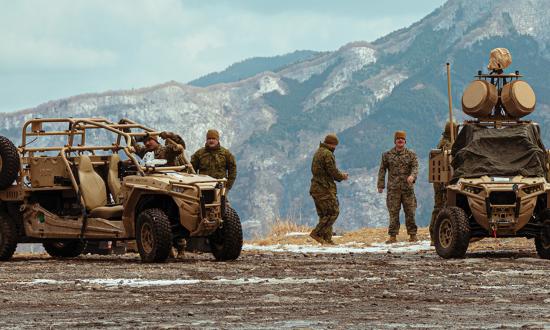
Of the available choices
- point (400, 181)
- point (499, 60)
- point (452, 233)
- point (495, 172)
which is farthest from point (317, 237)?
point (452, 233)

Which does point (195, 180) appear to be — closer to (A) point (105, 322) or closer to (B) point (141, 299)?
(B) point (141, 299)

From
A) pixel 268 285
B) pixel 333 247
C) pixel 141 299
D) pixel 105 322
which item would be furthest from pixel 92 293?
pixel 333 247

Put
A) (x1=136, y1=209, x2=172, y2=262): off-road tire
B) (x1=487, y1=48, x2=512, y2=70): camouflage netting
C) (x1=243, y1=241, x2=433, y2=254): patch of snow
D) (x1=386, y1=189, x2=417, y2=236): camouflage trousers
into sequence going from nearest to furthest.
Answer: (x1=136, y1=209, x2=172, y2=262): off-road tire < (x1=487, y1=48, x2=512, y2=70): camouflage netting < (x1=243, y1=241, x2=433, y2=254): patch of snow < (x1=386, y1=189, x2=417, y2=236): camouflage trousers

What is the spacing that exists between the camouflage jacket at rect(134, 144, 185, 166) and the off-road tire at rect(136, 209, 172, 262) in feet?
5.73

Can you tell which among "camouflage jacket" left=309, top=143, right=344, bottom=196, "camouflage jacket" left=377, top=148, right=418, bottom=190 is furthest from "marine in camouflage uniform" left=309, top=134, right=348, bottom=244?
"camouflage jacket" left=377, top=148, right=418, bottom=190

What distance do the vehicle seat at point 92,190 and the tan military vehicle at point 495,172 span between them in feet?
15.5

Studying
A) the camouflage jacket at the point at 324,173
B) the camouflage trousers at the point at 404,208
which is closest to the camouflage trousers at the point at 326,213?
the camouflage jacket at the point at 324,173

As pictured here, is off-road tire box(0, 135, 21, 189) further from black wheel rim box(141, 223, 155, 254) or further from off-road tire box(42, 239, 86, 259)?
black wheel rim box(141, 223, 155, 254)

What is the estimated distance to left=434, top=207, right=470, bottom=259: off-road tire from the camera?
19875 millimetres

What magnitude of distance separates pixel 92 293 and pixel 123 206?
567 cm

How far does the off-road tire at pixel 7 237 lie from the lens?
21.2m

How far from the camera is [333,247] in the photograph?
24484mm

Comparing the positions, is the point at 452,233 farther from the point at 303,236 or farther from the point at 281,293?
the point at 303,236

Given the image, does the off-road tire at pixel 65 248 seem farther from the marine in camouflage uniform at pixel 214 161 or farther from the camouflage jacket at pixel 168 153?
the marine in camouflage uniform at pixel 214 161
